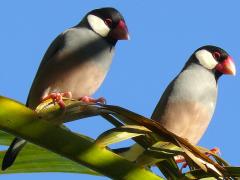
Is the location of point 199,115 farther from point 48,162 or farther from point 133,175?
point 133,175

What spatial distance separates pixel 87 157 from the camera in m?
1.05

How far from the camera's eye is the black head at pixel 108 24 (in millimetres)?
2875

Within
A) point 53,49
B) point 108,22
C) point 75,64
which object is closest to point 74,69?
point 75,64

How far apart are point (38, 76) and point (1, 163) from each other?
124 centimetres

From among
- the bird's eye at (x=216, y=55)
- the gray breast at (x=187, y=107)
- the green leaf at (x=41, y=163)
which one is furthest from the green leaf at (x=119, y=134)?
the bird's eye at (x=216, y=55)

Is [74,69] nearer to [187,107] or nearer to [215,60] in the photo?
[187,107]

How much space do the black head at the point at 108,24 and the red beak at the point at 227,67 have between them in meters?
0.85

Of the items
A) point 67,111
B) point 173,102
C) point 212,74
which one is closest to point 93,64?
point 173,102

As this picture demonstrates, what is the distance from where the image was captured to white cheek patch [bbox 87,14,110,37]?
2854 mm

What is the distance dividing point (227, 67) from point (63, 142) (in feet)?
8.65

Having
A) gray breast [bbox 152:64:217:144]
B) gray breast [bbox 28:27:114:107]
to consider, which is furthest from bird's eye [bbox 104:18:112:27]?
gray breast [bbox 152:64:217:144]

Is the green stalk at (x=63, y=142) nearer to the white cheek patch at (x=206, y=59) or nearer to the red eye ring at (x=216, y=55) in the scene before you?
the white cheek patch at (x=206, y=59)

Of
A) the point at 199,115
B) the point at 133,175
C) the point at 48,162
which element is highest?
the point at 133,175

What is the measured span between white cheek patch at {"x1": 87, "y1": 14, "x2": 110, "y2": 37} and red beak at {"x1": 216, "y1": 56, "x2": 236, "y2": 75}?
947 mm
